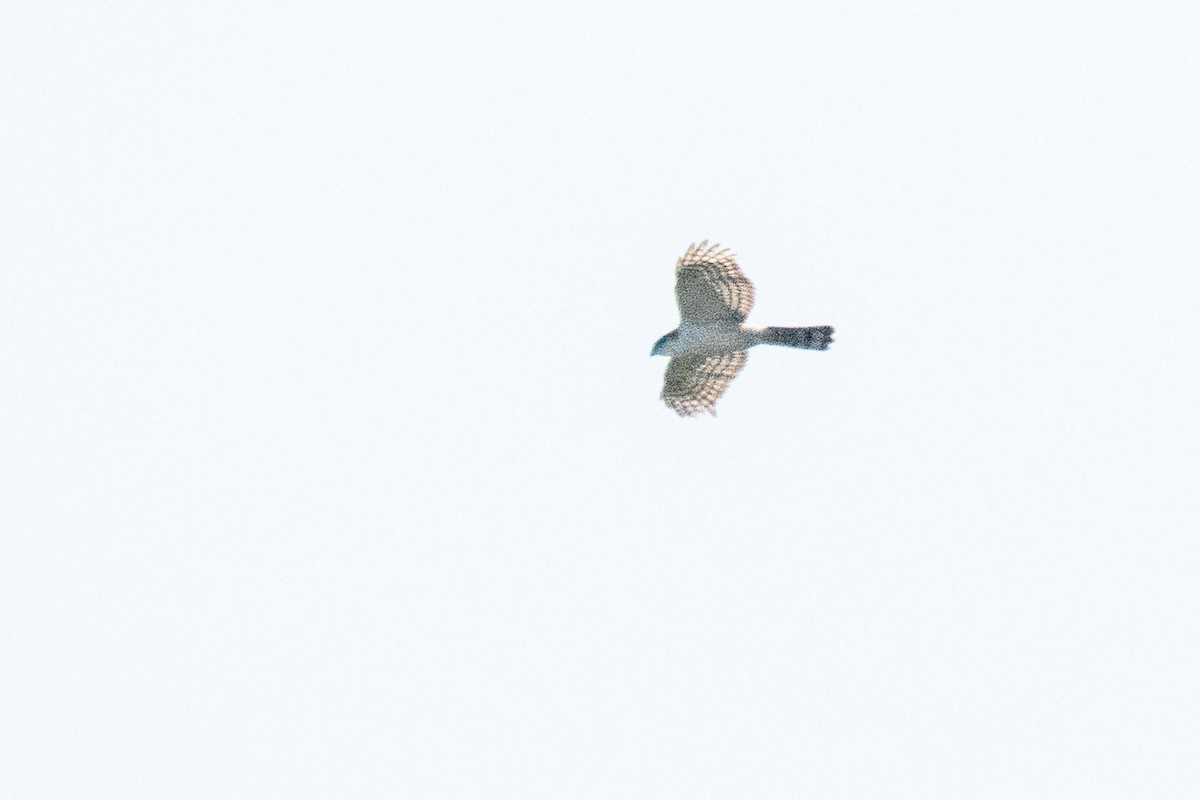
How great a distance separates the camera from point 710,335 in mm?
25125

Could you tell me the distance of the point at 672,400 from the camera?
1033 inches

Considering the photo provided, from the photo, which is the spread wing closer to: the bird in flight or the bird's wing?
the bird in flight

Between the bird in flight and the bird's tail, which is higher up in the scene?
the bird in flight

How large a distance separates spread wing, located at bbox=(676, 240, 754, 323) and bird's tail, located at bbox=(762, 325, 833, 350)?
56cm

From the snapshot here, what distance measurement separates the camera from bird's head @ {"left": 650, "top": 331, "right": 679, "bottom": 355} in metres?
25.3

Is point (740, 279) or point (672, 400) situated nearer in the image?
point (740, 279)

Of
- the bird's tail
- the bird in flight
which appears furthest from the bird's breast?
the bird's tail

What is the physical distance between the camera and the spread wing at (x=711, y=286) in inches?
962

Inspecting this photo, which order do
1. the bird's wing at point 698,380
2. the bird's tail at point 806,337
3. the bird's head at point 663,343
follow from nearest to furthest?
the bird's tail at point 806,337, the bird's head at point 663,343, the bird's wing at point 698,380

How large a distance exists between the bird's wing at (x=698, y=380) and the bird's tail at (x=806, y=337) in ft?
4.07

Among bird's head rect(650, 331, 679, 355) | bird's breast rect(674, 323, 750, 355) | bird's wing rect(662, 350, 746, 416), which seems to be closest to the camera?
bird's breast rect(674, 323, 750, 355)

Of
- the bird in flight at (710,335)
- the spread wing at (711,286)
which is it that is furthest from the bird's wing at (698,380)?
the spread wing at (711,286)

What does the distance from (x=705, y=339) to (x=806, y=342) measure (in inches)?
57.4

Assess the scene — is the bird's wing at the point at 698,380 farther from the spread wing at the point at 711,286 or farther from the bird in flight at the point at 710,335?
the spread wing at the point at 711,286
